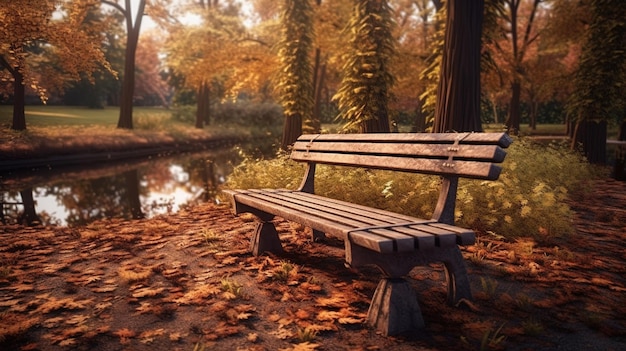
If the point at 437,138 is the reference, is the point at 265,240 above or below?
below

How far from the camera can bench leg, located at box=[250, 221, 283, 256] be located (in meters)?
4.08

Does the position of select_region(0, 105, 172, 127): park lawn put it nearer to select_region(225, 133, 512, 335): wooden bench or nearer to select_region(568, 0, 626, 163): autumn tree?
select_region(225, 133, 512, 335): wooden bench

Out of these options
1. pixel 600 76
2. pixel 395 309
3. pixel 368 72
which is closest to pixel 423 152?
pixel 395 309

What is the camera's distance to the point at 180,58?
2011 centimetres

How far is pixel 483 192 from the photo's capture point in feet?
16.1

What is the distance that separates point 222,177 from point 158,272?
7.59 m

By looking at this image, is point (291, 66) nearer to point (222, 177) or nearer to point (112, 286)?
point (222, 177)

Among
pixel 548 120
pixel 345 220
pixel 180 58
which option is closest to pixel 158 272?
pixel 345 220


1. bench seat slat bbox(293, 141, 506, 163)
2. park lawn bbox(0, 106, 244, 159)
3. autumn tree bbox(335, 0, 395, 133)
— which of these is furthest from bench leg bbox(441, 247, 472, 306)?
park lawn bbox(0, 106, 244, 159)

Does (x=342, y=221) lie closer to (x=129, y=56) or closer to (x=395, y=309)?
(x=395, y=309)

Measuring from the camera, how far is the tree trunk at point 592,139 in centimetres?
1007

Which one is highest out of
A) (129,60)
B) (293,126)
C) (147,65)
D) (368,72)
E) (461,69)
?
(147,65)

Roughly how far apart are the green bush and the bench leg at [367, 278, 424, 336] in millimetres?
1974

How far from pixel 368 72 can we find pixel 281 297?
24.0 ft
